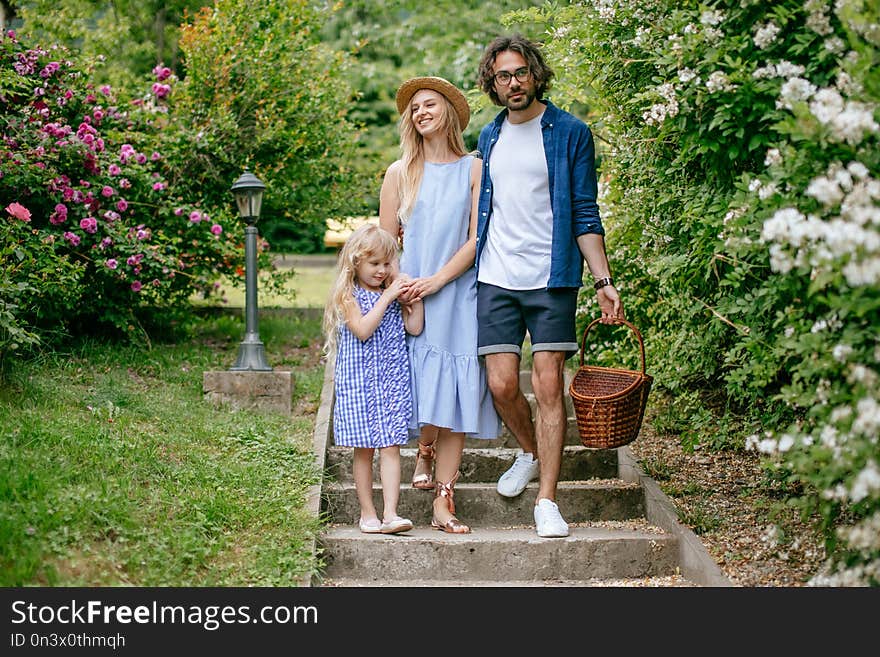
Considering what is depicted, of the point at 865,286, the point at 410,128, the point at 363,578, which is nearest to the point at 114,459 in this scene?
the point at 363,578

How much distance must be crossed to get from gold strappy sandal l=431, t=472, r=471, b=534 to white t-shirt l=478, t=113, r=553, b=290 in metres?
0.92

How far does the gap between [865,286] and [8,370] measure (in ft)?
13.8

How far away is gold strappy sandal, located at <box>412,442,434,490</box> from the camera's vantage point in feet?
15.3

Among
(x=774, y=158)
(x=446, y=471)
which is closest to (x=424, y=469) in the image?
(x=446, y=471)

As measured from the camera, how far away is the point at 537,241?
167 inches

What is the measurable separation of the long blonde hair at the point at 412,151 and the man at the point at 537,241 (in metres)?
0.19

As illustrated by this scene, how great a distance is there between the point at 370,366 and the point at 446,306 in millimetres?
419

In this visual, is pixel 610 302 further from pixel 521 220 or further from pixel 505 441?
pixel 505 441

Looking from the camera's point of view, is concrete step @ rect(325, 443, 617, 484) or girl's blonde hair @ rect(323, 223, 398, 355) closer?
girl's blonde hair @ rect(323, 223, 398, 355)

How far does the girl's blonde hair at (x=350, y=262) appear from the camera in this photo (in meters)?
4.26

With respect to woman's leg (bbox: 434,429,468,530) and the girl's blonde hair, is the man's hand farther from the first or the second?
the girl's blonde hair

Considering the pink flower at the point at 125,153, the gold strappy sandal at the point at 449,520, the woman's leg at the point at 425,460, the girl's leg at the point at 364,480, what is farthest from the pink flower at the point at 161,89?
the gold strappy sandal at the point at 449,520

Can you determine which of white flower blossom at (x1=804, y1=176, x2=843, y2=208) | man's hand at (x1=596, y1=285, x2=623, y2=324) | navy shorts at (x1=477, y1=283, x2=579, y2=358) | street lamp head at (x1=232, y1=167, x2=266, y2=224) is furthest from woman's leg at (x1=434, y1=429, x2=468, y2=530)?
street lamp head at (x1=232, y1=167, x2=266, y2=224)
